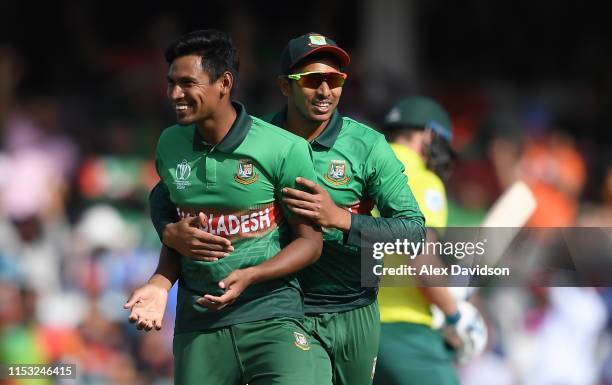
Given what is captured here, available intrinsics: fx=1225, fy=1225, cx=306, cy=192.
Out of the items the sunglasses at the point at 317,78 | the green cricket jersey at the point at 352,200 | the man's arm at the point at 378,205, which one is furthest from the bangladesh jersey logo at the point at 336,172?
the sunglasses at the point at 317,78

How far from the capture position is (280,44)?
47.8ft

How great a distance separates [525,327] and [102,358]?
4.09 metres

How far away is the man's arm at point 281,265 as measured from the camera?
477cm

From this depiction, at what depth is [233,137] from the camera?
499cm

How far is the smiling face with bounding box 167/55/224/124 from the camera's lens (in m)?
4.93

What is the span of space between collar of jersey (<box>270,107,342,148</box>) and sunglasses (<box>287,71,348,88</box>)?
0.21 m

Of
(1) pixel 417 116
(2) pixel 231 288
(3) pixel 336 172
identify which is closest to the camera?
(2) pixel 231 288

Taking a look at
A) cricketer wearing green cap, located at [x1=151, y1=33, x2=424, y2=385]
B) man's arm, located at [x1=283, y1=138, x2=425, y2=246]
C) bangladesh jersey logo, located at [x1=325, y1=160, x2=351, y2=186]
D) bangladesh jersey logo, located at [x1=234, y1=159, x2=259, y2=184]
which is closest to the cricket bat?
cricketer wearing green cap, located at [x1=151, y1=33, x2=424, y2=385]

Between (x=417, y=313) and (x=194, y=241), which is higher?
(x=194, y=241)

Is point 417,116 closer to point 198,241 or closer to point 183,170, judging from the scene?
point 183,170

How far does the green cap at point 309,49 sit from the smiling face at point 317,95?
0.04 meters

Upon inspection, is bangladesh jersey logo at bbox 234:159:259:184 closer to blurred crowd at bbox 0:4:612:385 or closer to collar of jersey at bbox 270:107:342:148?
collar of jersey at bbox 270:107:342:148

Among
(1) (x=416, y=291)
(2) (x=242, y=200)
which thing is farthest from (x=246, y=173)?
(1) (x=416, y=291)

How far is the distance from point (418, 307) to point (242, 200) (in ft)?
5.52
